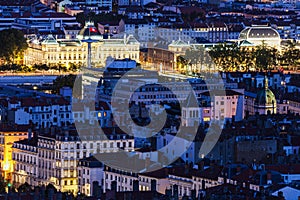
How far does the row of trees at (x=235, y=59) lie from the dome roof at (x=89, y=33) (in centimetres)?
661

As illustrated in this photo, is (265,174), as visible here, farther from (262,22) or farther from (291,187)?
(262,22)

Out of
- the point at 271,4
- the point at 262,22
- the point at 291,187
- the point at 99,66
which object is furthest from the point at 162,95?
the point at 271,4

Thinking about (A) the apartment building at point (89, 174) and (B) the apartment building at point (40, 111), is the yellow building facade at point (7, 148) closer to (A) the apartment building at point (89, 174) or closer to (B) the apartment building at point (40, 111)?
(A) the apartment building at point (89, 174)

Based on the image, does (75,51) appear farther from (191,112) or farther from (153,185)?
(153,185)

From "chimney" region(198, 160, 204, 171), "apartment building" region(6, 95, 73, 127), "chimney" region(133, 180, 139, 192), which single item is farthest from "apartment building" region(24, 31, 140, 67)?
"chimney" region(133, 180, 139, 192)

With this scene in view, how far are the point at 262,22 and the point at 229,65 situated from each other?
722 inches

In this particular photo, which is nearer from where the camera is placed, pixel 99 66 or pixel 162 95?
pixel 162 95

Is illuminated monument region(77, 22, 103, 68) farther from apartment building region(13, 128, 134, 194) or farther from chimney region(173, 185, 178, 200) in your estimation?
chimney region(173, 185, 178, 200)

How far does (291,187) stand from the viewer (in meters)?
38.9

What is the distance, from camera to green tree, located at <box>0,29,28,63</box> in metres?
88.6

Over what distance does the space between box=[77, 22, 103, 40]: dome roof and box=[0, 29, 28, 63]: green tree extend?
2885mm

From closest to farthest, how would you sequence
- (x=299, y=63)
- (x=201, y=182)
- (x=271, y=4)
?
1. (x=201, y=182)
2. (x=299, y=63)
3. (x=271, y=4)

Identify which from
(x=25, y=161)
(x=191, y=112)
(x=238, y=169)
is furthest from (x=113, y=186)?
(x=191, y=112)

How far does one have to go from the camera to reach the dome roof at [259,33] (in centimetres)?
9350
